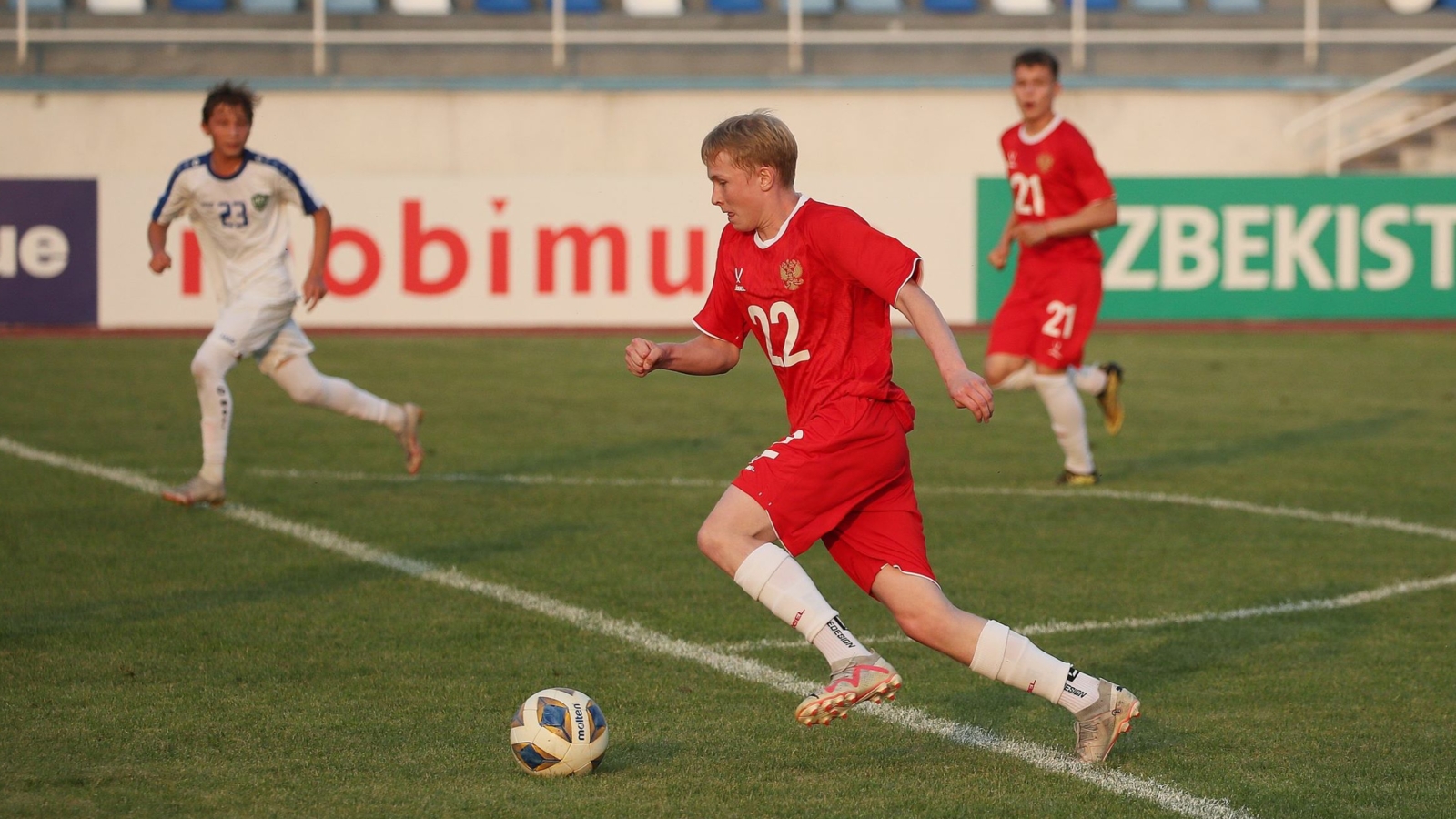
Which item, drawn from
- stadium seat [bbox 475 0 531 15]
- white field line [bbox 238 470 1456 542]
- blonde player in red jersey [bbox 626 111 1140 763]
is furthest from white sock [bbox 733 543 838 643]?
stadium seat [bbox 475 0 531 15]

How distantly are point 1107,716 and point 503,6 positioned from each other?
20.5 metres

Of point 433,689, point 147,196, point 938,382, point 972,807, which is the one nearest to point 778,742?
point 972,807

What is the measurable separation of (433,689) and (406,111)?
16410 millimetres

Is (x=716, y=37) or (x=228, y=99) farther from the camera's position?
(x=716, y=37)

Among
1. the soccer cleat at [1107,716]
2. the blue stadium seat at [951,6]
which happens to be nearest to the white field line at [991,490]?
the soccer cleat at [1107,716]

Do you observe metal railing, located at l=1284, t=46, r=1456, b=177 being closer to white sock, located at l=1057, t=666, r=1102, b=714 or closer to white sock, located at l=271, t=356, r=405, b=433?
white sock, located at l=271, t=356, r=405, b=433

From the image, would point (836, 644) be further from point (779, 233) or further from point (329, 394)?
point (329, 394)

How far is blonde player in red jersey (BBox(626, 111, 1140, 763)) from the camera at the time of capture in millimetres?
4461

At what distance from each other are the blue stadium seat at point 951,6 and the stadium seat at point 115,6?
10.3 m

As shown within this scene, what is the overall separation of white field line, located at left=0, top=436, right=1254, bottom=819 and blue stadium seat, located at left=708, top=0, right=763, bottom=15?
51.8ft

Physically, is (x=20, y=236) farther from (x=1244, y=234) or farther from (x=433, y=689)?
(x=433, y=689)

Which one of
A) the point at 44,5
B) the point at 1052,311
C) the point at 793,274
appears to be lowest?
the point at 1052,311

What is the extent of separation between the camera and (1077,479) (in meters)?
9.73

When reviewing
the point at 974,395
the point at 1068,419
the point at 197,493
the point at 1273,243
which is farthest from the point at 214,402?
the point at 1273,243
